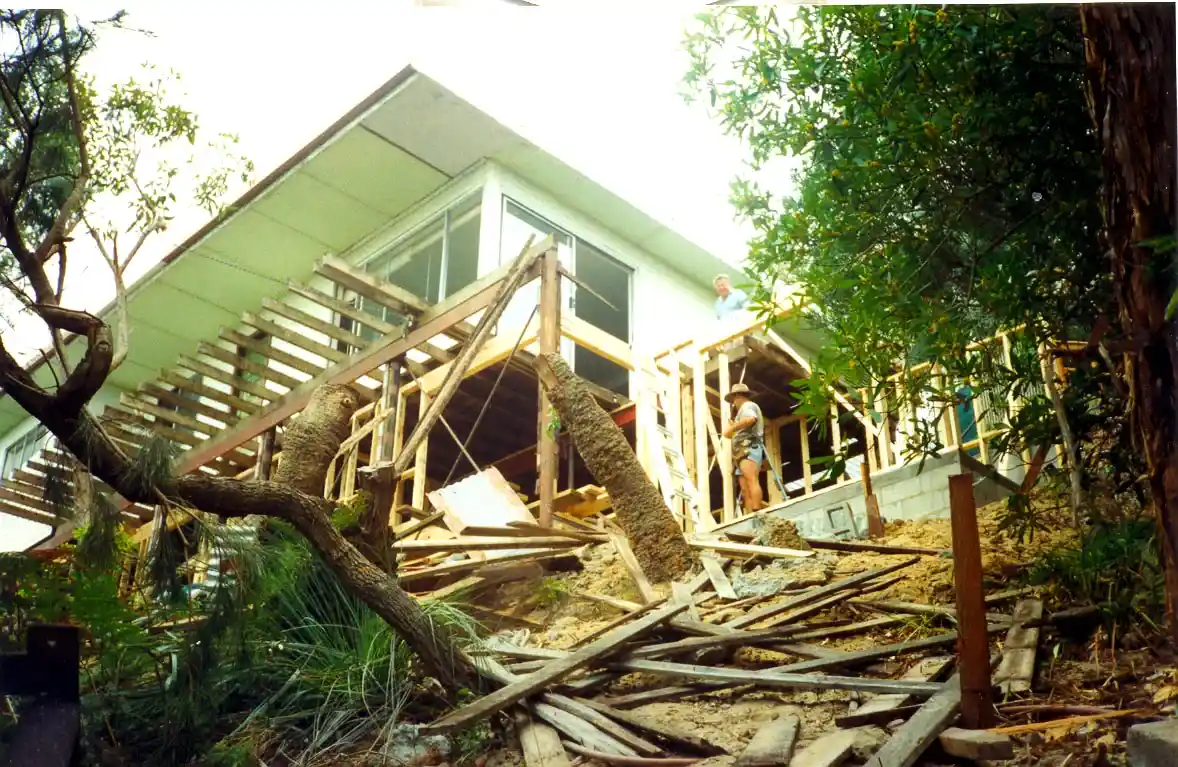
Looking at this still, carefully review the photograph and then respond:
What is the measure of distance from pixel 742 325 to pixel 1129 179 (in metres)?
1.61

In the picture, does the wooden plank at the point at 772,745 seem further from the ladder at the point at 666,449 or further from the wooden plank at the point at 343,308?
the wooden plank at the point at 343,308

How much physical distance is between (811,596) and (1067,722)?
0.88 m

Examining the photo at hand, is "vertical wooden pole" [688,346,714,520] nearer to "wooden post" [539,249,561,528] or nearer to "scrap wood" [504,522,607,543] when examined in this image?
"scrap wood" [504,522,607,543]

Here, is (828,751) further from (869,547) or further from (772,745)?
(869,547)

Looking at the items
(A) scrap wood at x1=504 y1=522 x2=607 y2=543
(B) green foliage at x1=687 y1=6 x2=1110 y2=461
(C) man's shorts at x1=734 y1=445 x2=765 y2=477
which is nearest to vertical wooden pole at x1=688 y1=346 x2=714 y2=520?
(C) man's shorts at x1=734 y1=445 x2=765 y2=477

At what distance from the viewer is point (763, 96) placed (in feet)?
11.3

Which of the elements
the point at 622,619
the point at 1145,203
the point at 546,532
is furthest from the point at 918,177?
the point at 546,532

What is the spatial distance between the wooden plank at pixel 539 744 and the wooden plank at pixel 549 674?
63 mm

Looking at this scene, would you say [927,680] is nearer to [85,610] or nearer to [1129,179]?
[1129,179]

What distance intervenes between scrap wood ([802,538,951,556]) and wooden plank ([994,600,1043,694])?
32 cm

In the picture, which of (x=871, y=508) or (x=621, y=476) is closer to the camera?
(x=871, y=508)

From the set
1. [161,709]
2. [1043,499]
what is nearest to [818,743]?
[1043,499]

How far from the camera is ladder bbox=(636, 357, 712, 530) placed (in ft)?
13.3

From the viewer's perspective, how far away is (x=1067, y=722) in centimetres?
244
